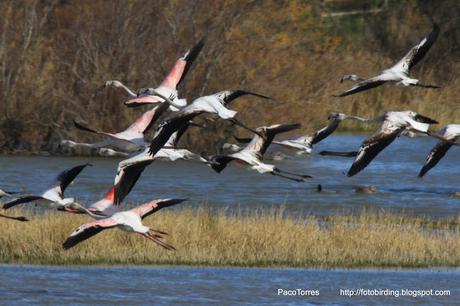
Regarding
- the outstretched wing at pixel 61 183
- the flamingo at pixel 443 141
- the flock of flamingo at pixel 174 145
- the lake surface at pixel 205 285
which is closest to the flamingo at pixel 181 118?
the flock of flamingo at pixel 174 145

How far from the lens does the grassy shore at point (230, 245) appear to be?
15477 millimetres

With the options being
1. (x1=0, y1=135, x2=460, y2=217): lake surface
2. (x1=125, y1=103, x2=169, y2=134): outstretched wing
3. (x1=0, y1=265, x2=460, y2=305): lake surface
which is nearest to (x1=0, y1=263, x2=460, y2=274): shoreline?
(x1=0, y1=265, x2=460, y2=305): lake surface

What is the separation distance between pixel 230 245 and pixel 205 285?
164 centimetres

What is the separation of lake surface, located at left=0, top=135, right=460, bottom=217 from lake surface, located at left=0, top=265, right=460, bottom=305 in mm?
5790

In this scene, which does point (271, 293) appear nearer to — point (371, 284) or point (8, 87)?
point (371, 284)

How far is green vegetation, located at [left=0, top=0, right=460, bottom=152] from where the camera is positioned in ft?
89.1

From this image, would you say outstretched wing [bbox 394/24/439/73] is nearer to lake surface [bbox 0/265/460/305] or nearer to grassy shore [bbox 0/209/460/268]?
lake surface [bbox 0/265/460/305]

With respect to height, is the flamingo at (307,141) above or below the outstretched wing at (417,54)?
below

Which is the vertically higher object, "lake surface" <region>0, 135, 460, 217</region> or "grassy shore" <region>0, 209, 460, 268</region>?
"lake surface" <region>0, 135, 460, 217</region>

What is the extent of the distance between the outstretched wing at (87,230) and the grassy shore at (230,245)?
128 inches

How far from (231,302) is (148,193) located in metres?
9.74

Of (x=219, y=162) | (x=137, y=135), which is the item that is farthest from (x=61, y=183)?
(x=219, y=162)

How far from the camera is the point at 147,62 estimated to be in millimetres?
27688

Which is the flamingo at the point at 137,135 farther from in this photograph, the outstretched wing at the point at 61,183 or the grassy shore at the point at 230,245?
the grassy shore at the point at 230,245
